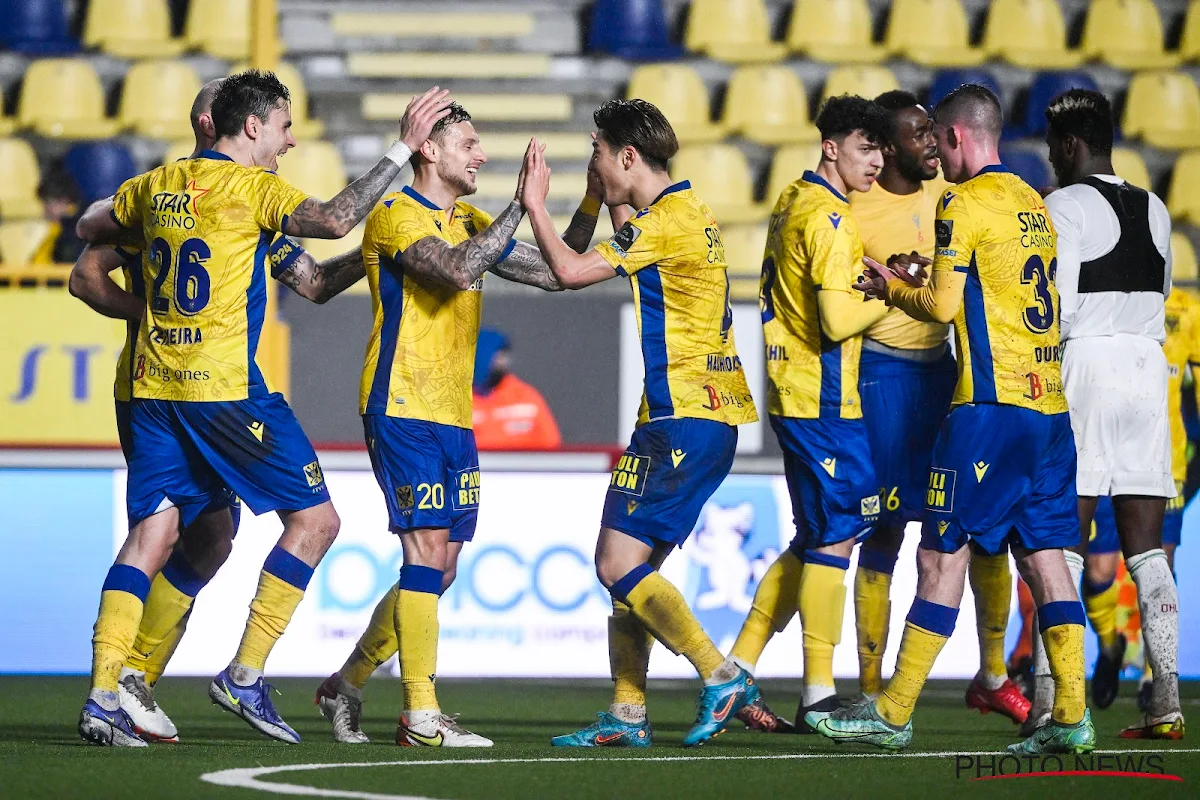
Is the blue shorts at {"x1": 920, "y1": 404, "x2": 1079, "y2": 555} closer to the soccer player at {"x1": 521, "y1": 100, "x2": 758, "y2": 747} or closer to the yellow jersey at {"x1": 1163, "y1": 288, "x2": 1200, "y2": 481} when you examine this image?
the soccer player at {"x1": 521, "y1": 100, "x2": 758, "y2": 747}

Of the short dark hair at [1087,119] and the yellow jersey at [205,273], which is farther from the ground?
the short dark hair at [1087,119]

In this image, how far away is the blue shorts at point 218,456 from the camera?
5414mm

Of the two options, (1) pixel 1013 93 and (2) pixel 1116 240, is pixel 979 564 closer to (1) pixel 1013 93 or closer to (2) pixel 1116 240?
(2) pixel 1116 240

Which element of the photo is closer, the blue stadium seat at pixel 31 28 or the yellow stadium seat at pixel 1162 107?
the yellow stadium seat at pixel 1162 107

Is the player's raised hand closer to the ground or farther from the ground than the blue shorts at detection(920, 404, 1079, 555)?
farther from the ground

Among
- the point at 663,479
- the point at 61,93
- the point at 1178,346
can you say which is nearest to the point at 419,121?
the point at 663,479

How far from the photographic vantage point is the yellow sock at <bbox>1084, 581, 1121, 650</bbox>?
288 inches

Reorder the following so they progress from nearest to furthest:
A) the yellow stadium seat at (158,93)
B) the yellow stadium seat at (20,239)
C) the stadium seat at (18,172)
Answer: the yellow stadium seat at (20,239)
the stadium seat at (18,172)
the yellow stadium seat at (158,93)

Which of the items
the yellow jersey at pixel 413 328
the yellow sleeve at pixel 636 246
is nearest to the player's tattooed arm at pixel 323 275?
the yellow jersey at pixel 413 328

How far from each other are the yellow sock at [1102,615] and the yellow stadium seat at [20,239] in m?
7.60

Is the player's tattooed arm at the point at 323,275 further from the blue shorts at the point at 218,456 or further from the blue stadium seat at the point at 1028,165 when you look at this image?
the blue stadium seat at the point at 1028,165

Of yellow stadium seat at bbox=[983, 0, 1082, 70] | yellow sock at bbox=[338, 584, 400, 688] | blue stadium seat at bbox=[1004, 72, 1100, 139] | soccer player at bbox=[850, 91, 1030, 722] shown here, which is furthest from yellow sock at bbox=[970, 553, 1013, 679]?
yellow stadium seat at bbox=[983, 0, 1082, 70]

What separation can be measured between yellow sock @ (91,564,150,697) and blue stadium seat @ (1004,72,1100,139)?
967 cm

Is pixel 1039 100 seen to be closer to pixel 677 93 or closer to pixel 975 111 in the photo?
pixel 677 93
